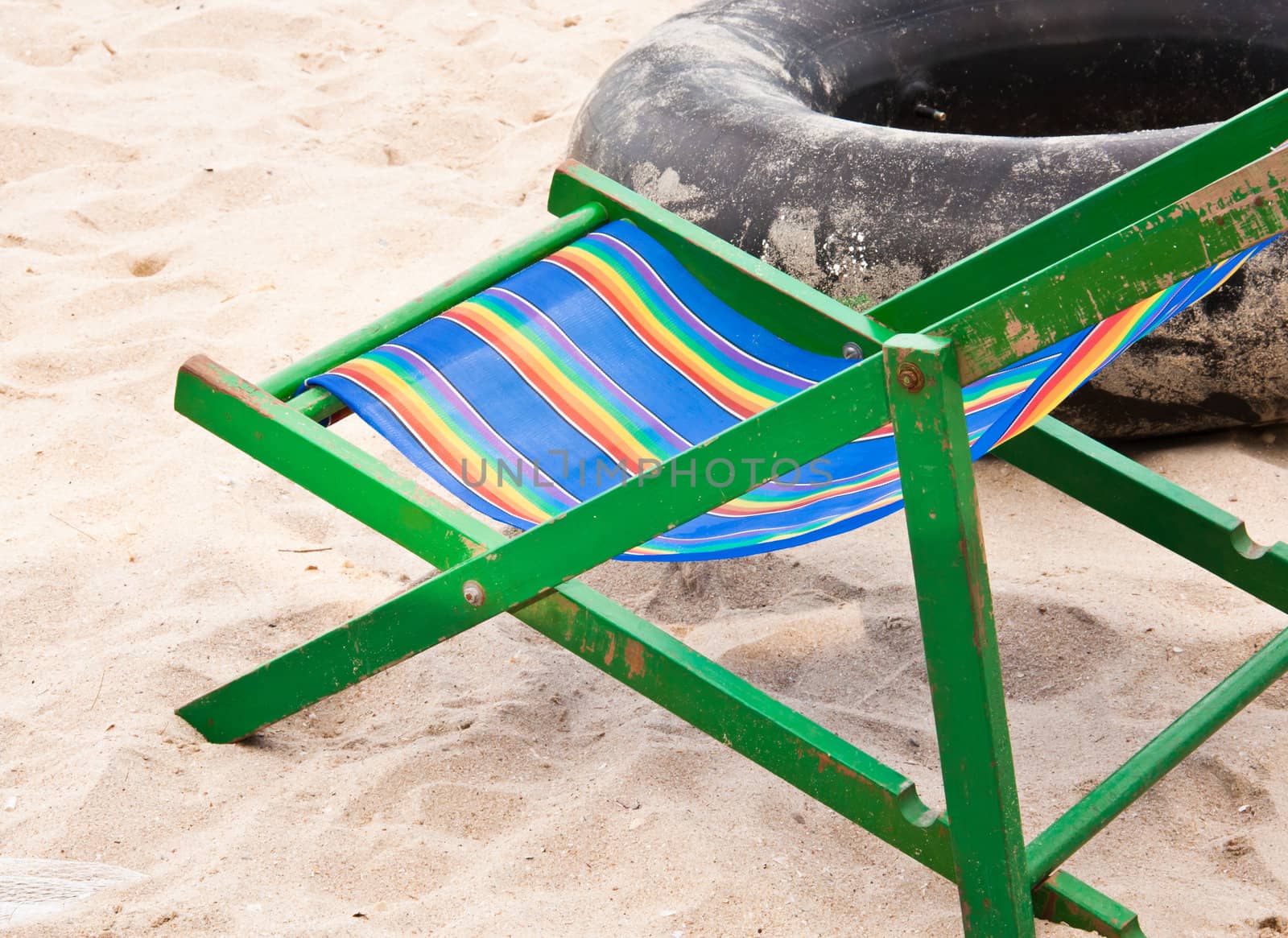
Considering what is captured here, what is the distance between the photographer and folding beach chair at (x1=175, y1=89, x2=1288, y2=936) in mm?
1208

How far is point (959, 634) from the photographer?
124 cm

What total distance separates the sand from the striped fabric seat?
0.38 meters

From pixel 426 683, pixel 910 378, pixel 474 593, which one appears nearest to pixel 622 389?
pixel 474 593

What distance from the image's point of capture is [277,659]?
169 centimetres

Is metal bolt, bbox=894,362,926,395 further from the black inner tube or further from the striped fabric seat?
the black inner tube

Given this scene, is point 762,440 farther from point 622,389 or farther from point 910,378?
point 622,389

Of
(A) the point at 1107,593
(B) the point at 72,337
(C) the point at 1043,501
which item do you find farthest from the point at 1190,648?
(B) the point at 72,337

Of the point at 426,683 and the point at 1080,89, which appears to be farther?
the point at 1080,89

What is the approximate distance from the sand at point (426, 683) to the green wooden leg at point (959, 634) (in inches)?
7.8

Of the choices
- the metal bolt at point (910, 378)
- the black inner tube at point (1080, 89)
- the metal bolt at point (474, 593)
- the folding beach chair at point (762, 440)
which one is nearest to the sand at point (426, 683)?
the folding beach chair at point (762, 440)

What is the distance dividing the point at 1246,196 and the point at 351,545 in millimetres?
1572

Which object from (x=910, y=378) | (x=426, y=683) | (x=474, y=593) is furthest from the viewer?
(x=426, y=683)

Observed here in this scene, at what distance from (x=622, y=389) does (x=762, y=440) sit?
1.79 ft

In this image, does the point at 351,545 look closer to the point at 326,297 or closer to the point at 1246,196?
the point at 326,297
